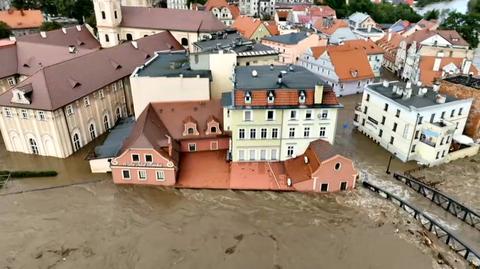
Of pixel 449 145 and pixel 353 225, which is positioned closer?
pixel 353 225

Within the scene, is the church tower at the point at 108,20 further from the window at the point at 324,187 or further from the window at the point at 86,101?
the window at the point at 324,187

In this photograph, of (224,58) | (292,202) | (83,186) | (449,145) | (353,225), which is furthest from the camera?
(224,58)

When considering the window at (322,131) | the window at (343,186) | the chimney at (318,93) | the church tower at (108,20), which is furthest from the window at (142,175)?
the church tower at (108,20)

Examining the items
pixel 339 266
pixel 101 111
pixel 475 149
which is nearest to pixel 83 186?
pixel 101 111

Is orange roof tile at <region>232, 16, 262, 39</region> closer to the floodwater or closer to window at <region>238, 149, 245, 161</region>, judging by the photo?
window at <region>238, 149, 245, 161</region>

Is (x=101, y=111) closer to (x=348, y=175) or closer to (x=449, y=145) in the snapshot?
(x=348, y=175)

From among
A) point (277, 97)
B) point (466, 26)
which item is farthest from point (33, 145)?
point (466, 26)

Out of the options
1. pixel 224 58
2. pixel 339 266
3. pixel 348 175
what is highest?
pixel 224 58
